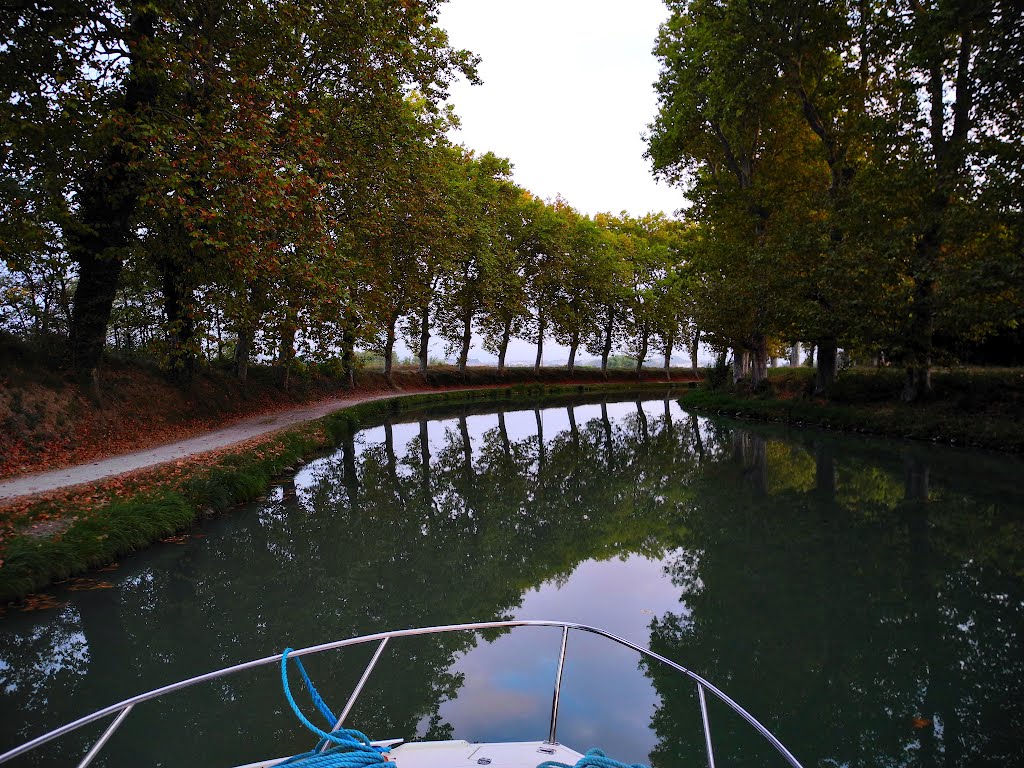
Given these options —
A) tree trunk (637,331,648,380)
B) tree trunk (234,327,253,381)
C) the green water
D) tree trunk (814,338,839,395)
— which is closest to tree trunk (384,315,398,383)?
tree trunk (234,327,253,381)

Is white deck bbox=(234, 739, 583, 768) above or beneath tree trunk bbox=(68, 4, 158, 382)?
beneath

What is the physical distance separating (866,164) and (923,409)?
787cm

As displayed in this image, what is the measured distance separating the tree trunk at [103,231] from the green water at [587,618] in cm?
640

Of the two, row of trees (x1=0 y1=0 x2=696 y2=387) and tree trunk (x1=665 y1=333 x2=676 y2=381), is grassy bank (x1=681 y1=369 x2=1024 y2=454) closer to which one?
row of trees (x1=0 y1=0 x2=696 y2=387)

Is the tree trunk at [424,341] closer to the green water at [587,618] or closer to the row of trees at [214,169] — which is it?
the row of trees at [214,169]

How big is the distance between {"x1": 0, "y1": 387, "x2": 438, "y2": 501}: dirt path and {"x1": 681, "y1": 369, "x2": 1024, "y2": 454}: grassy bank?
57.9ft

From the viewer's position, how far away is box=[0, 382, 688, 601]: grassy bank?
679 centimetres

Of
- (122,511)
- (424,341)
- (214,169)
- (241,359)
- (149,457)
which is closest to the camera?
(122,511)

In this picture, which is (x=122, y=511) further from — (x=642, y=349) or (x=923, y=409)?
(x=642, y=349)

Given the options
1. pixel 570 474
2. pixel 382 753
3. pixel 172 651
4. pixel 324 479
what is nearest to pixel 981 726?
pixel 382 753

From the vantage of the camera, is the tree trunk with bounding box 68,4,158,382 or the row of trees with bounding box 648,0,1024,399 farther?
the row of trees with bounding box 648,0,1024,399

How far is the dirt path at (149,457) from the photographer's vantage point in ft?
31.6

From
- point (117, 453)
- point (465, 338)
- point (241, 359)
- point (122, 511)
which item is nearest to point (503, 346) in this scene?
point (465, 338)

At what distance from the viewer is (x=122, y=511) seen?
834 cm
